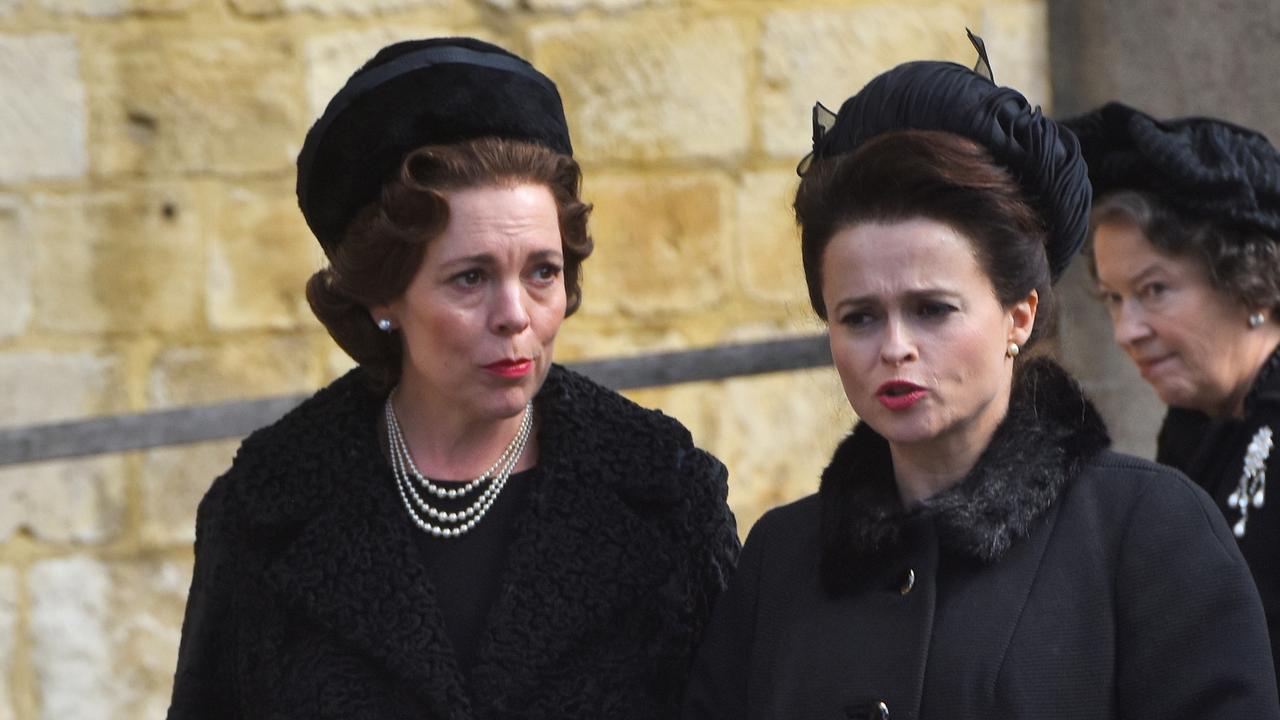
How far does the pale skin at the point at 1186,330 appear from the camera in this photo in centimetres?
311

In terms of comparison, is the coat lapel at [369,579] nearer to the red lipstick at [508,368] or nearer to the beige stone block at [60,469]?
the red lipstick at [508,368]

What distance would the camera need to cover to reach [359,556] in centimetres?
268

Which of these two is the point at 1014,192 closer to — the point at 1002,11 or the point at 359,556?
the point at 359,556

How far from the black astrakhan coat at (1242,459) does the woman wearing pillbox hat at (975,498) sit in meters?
0.63

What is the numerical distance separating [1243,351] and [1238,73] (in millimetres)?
1740

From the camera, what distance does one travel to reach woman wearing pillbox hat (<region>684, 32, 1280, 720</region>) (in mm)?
2178

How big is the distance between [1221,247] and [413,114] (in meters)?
1.40

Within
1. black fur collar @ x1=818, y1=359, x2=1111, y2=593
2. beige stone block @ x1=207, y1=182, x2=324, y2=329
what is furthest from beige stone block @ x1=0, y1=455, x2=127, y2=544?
black fur collar @ x1=818, y1=359, x2=1111, y2=593

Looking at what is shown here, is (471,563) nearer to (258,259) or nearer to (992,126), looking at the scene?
(992,126)

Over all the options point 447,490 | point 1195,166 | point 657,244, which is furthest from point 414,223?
point 657,244

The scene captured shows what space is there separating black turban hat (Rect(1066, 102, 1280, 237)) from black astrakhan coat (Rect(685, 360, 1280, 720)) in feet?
2.72

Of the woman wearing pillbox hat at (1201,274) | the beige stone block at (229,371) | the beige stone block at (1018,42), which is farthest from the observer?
the beige stone block at (1018,42)

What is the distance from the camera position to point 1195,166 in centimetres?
309

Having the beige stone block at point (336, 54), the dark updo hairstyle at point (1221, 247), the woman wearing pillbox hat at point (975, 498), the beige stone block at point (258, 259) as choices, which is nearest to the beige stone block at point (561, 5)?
the beige stone block at point (336, 54)
